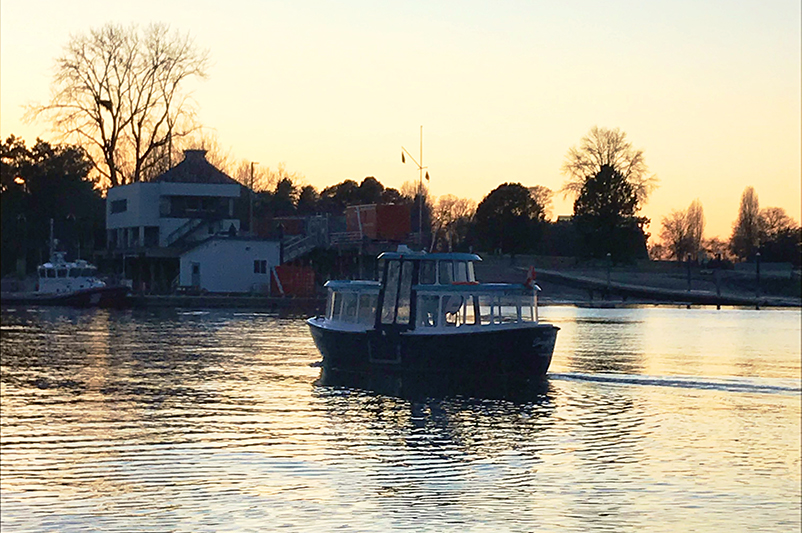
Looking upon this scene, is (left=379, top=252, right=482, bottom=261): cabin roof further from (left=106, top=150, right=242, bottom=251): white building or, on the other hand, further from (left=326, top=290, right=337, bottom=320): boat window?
(left=106, top=150, right=242, bottom=251): white building

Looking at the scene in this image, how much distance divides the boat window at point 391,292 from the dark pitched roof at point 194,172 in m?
66.1

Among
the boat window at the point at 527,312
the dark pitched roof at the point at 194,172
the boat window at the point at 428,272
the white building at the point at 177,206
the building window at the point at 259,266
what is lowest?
the boat window at the point at 527,312

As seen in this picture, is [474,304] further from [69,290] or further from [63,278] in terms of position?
[63,278]

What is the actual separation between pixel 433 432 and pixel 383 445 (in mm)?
2423

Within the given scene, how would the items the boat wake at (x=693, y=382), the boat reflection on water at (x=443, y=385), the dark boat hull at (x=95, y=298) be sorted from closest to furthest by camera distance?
1. the boat reflection on water at (x=443, y=385)
2. the boat wake at (x=693, y=382)
3. the dark boat hull at (x=95, y=298)

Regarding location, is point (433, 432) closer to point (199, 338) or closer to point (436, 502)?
point (436, 502)

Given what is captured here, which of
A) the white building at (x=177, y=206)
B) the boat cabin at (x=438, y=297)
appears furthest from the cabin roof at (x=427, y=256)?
the white building at (x=177, y=206)

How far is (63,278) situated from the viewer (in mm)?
96938

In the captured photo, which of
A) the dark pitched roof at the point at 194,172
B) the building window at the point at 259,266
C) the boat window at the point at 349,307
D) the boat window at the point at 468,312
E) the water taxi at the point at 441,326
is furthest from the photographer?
the dark pitched roof at the point at 194,172

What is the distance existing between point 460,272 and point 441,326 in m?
2.76

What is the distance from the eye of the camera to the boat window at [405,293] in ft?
136

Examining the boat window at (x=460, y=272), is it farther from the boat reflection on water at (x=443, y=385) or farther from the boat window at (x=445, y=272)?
the boat reflection on water at (x=443, y=385)

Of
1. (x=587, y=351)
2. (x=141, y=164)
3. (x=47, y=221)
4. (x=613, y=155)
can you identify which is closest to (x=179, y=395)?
(x=587, y=351)

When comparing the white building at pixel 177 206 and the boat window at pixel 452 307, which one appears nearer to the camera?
the boat window at pixel 452 307
